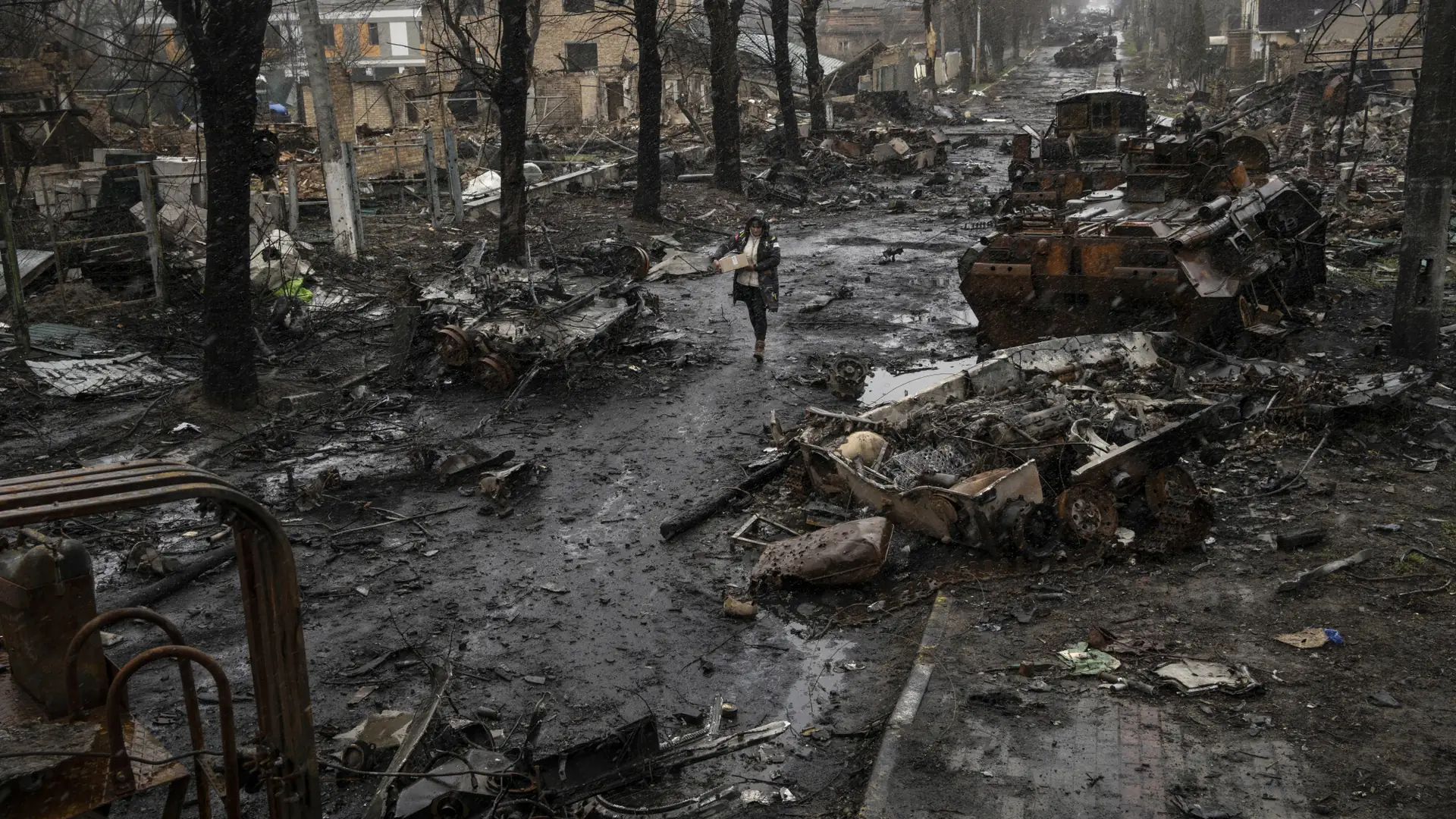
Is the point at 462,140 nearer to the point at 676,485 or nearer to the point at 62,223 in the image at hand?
the point at 62,223

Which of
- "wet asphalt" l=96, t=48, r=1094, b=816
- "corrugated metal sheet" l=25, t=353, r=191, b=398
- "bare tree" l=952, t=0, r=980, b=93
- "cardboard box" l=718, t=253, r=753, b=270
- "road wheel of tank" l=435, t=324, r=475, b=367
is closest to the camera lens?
"wet asphalt" l=96, t=48, r=1094, b=816

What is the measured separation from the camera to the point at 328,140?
16938 millimetres

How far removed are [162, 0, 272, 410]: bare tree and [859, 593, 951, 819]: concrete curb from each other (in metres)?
7.62

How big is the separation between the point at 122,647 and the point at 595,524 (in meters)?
3.30

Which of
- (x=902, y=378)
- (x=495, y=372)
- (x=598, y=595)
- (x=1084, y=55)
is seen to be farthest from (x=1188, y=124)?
(x=1084, y=55)

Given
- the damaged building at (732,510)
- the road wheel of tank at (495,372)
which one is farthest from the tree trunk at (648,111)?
the road wheel of tank at (495,372)

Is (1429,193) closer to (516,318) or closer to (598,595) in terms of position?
(598,595)

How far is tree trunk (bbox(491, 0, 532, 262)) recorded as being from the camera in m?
16.0

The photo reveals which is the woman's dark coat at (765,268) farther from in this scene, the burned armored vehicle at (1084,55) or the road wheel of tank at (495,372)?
the burned armored vehicle at (1084,55)

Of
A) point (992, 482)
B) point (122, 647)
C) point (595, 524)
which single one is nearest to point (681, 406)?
point (595, 524)

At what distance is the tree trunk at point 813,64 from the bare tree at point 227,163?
21254mm

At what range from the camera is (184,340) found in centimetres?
1295

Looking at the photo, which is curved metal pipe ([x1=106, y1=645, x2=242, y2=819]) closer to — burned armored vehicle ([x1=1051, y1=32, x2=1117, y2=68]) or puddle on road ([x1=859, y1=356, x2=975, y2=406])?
puddle on road ([x1=859, y1=356, x2=975, y2=406])

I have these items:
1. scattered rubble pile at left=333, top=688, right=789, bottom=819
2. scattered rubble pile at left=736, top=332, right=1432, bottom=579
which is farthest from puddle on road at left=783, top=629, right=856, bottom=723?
scattered rubble pile at left=736, top=332, right=1432, bottom=579
